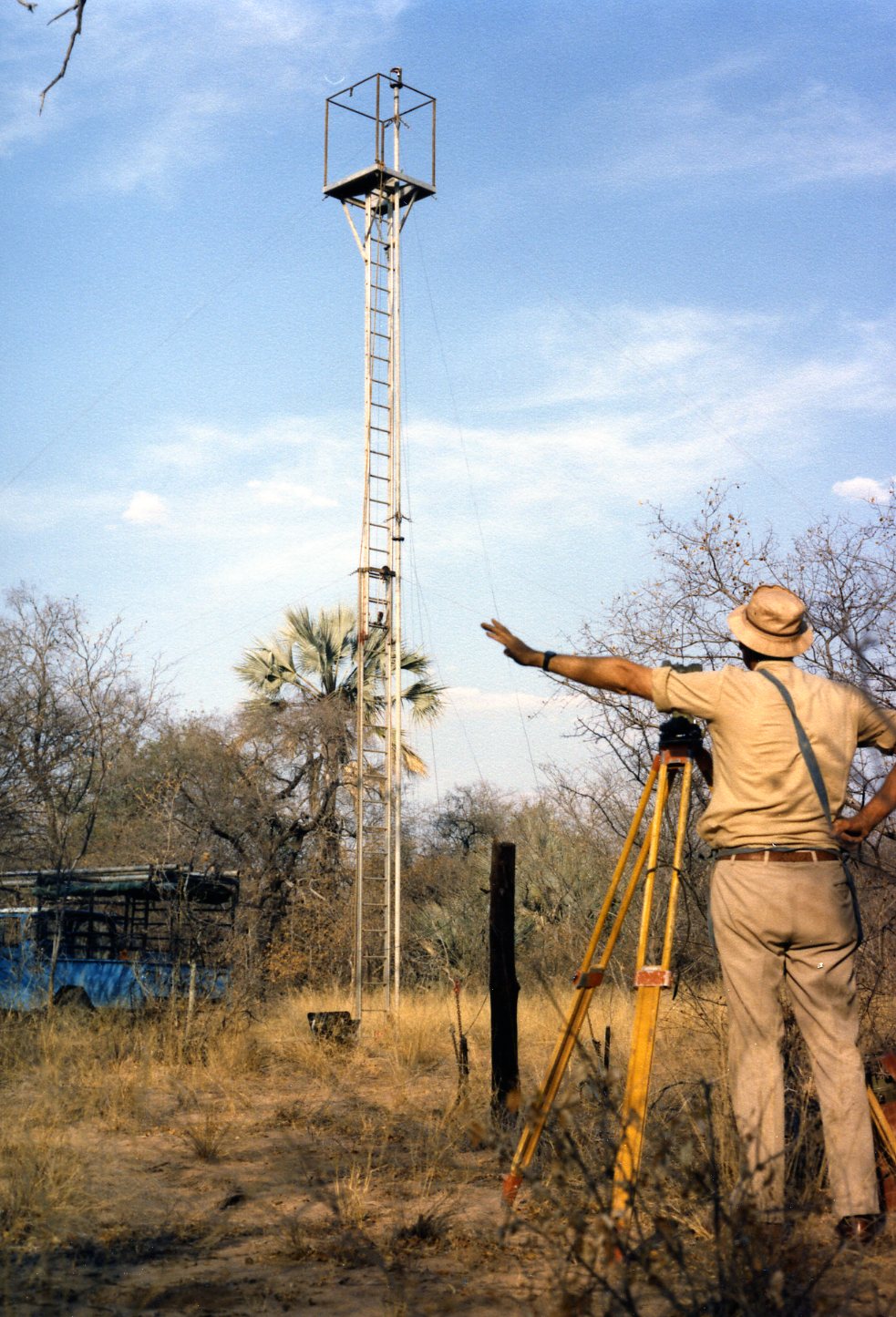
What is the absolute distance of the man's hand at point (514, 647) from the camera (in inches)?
159

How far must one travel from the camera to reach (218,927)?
54.7 ft

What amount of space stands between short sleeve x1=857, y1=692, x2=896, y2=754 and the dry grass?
146cm

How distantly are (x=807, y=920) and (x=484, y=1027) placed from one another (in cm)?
854

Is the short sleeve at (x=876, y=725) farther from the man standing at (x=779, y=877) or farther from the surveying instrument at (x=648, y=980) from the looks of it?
the surveying instrument at (x=648, y=980)

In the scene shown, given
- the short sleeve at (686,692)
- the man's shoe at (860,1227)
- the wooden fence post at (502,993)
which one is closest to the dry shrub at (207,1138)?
the wooden fence post at (502,993)

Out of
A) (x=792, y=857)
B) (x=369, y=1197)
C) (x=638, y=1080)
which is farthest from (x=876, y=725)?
(x=369, y=1197)

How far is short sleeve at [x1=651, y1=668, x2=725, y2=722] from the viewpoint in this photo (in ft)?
13.2

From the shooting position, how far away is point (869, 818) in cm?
396

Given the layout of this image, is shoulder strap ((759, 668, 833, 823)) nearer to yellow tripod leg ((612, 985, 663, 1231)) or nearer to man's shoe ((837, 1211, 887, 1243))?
yellow tripod leg ((612, 985, 663, 1231))

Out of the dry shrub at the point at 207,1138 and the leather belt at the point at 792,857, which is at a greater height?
the leather belt at the point at 792,857

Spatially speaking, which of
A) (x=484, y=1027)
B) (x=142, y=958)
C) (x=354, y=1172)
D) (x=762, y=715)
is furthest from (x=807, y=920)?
(x=142, y=958)

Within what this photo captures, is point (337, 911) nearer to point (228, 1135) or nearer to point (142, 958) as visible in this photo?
point (142, 958)

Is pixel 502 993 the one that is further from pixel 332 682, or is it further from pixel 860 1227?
pixel 332 682

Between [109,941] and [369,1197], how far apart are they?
10.9 meters
